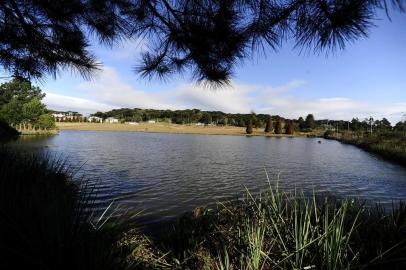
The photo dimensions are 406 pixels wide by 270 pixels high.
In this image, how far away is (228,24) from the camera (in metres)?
4.05

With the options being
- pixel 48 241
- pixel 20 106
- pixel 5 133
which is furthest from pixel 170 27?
pixel 20 106

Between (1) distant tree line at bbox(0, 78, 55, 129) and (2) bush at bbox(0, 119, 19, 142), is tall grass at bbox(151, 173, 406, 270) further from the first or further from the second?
(1) distant tree line at bbox(0, 78, 55, 129)

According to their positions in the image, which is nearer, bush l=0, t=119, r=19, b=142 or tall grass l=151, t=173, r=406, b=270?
tall grass l=151, t=173, r=406, b=270

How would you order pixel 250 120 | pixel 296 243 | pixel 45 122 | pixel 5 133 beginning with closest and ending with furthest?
pixel 296 243 < pixel 5 133 < pixel 45 122 < pixel 250 120

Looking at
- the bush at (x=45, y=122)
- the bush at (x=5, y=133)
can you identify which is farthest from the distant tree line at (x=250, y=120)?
the bush at (x=5, y=133)

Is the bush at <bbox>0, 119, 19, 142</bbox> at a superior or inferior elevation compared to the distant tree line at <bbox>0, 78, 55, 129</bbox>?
inferior

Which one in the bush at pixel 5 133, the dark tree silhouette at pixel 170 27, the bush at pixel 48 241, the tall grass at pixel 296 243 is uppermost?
the dark tree silhouette at pixel 170 27

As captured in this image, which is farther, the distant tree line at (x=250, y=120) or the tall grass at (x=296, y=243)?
the distant tree line at (x=250, y=120)

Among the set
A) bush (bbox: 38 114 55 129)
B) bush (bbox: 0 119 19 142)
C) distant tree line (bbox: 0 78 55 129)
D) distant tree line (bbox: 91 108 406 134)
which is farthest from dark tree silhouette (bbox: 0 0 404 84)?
distant tree line (bbox: 91 108 406 134)

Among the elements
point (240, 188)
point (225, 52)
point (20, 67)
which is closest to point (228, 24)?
point (225, 52)

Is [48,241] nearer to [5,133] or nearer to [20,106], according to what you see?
[5,133]

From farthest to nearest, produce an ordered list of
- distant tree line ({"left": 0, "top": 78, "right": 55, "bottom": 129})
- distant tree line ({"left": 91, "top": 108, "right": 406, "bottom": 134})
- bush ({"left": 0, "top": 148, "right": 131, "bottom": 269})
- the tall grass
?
distant tree line ({"left": 91, "top": 108, "right": 406, "bottom": 134})
distant tree line ({"left": 0, "top": 78, "right": 55, "bottom": 129})
the tall grass
bush ({"left": 0, "top": 148, "right": 131, "bottom": 269})

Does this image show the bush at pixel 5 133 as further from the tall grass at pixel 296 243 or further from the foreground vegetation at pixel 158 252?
the foreground vegetation at pixel 158 252

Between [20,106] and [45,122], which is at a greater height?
[20,106]
